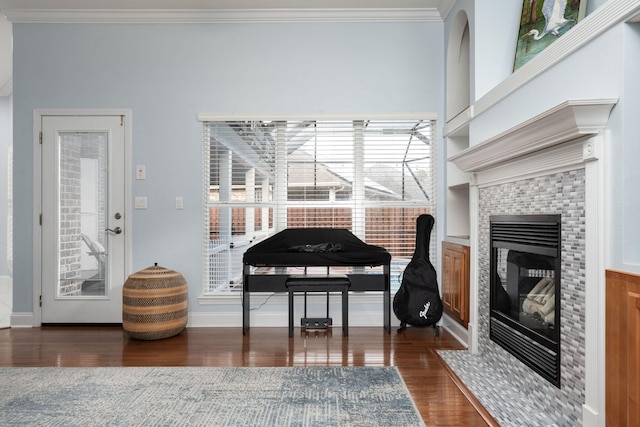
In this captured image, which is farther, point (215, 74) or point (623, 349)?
point (215, 74)

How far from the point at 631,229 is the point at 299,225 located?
2803mm

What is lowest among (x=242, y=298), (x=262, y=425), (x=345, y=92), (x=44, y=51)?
(x=262, y=425)

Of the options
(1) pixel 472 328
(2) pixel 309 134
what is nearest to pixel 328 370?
(1) pixel 472 328

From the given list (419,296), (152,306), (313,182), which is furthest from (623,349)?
(152,306)

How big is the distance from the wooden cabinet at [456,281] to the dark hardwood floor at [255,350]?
9.4 inches

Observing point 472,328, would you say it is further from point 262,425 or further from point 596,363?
point 262,425

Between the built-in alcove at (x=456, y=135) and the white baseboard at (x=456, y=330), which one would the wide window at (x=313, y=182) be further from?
the white baseboard at (x=456, y=330)

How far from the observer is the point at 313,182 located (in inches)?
163

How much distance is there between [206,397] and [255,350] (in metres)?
0.89

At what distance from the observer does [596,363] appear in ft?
5.88

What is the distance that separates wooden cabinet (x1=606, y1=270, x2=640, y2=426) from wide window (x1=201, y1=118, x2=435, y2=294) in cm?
244

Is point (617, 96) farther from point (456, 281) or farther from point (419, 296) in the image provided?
point (419, 296)

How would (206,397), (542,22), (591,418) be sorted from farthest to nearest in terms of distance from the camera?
(542,22), (206,397), (591,418)

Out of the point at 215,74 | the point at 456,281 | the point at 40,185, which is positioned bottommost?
the point at 456,281
